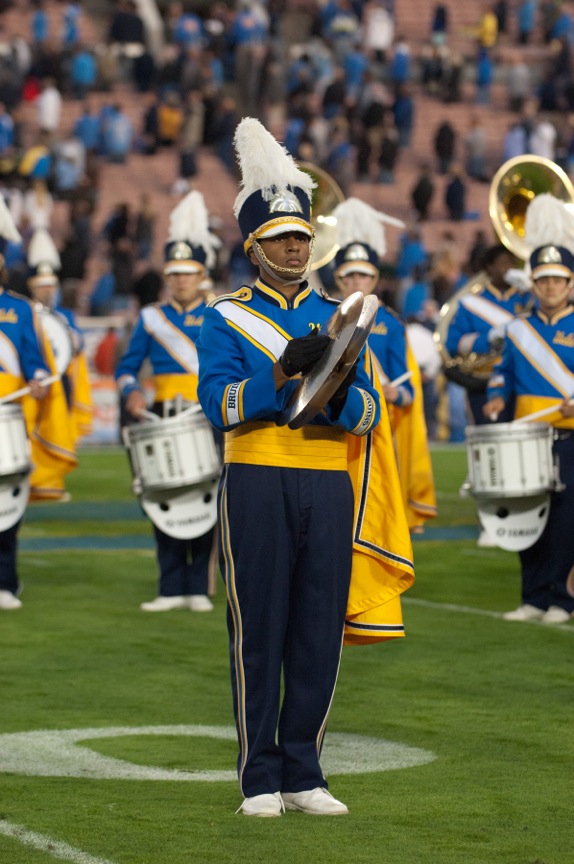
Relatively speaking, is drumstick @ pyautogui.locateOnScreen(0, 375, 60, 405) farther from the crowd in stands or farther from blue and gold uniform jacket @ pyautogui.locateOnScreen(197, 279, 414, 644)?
the crowd in stands

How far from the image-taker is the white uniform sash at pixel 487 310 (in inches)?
466

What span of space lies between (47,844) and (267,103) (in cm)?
2413

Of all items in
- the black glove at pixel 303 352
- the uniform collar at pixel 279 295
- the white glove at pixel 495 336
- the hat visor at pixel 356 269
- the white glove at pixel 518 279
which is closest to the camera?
the black glove at pixel 303 352

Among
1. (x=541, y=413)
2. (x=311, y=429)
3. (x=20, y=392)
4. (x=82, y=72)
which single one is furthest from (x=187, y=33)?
(x=311, y=429)

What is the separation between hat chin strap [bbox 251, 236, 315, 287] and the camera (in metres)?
5.40

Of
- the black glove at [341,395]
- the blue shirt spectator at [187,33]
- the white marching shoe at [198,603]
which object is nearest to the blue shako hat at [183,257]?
the white marching shoe at [198,603]

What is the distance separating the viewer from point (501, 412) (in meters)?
9.91

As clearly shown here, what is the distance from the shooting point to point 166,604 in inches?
387

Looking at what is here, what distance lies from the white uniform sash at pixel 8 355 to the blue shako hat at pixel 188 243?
0.91m

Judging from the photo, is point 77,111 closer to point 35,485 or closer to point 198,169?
point 198,169

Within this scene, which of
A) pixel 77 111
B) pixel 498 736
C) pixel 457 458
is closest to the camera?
pixel 498 736

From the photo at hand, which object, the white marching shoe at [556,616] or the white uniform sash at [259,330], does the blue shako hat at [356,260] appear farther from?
the white uniform sash at [259,330]

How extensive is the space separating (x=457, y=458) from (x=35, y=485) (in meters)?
9.59

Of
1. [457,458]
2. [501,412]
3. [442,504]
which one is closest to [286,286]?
[501,412]
